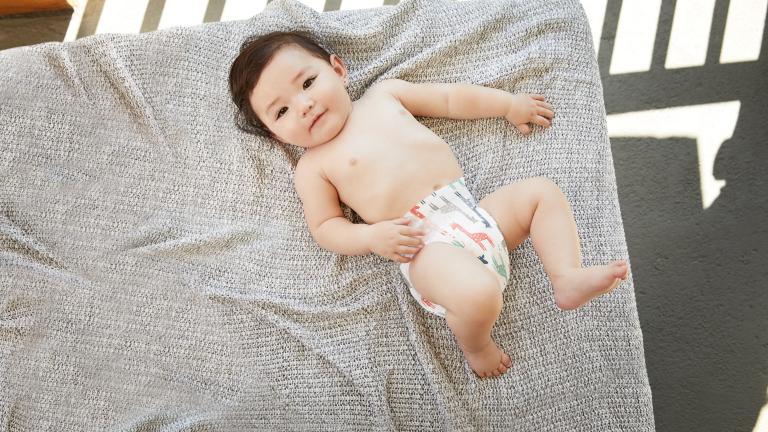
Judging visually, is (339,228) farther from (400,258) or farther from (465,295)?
(465,295)

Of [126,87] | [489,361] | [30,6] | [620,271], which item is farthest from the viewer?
[30,6]

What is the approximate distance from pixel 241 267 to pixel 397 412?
0.45 metres

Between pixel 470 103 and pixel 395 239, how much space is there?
36cm

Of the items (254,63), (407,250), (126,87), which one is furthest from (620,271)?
(126,87)

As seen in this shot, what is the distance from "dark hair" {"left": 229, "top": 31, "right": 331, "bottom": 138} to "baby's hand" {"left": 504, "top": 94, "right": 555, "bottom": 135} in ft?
1.34

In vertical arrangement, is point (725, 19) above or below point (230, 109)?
above

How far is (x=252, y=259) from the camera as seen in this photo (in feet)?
4.52

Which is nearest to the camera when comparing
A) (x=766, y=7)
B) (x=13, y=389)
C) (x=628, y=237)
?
(x=13, y=389)

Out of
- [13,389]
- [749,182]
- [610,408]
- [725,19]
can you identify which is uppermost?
[725,19]

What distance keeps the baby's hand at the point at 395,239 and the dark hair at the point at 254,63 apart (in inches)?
15.2

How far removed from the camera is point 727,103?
179 cm

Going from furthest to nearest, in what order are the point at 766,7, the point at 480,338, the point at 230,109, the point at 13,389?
the point at 766,7 → the point at 230,109 → the point at 13,389 → the point at 480,338

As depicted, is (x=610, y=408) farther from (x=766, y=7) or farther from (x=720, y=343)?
(x=766, y=7)

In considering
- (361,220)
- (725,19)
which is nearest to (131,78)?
(361,220)
